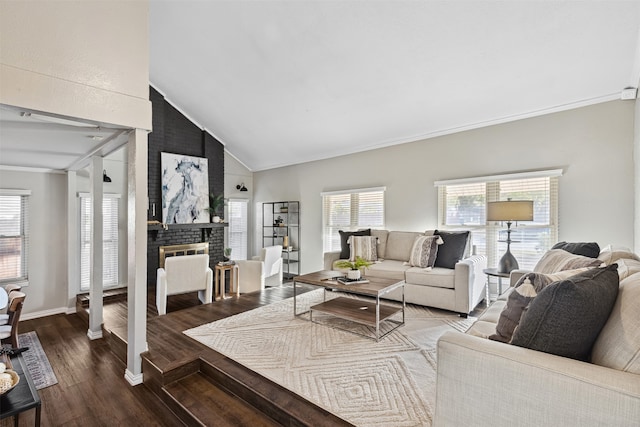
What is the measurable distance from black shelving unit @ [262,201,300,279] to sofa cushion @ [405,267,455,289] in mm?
3538

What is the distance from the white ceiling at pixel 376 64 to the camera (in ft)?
9.53

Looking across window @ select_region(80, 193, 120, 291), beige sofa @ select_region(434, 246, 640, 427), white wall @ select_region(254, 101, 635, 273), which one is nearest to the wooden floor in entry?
beige sofa @ select_region(434, 246, 640, 427)

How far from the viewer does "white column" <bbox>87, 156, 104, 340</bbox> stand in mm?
3477

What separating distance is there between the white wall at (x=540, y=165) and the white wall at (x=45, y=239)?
181 inches

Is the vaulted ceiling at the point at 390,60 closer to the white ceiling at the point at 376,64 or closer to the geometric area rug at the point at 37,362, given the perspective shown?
the white ceiling at the point at 376,64

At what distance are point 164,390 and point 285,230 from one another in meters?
5.29

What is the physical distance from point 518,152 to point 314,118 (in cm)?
318

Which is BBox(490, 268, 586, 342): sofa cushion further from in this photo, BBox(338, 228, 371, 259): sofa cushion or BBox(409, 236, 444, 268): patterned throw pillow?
BBox(338, 228, 371, 259): sofa cushion

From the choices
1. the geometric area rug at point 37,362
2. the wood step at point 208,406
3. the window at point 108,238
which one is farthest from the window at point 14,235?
the wood step at point 208,406

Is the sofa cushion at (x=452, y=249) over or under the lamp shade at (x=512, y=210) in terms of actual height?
under

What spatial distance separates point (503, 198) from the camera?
14.3ft

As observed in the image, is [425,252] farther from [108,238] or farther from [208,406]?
[108,238]

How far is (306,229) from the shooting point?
702 centimetres

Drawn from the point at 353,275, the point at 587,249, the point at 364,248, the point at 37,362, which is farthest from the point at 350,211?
the point at 37,362
